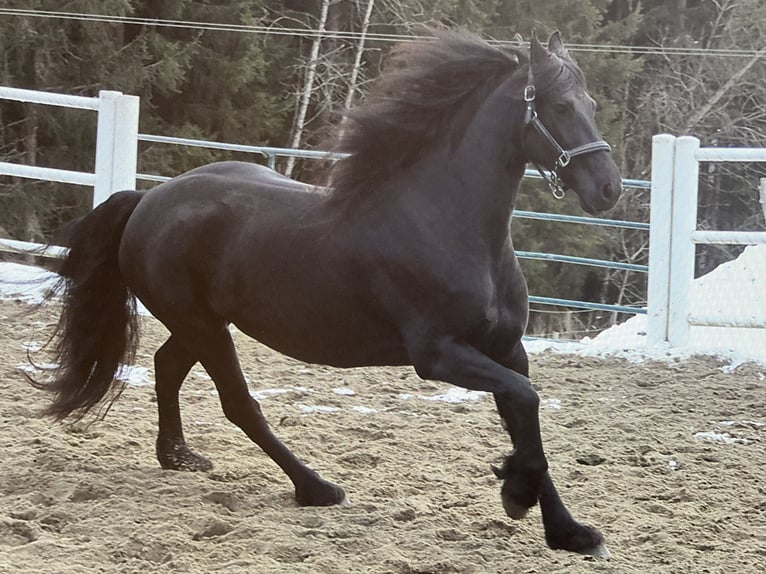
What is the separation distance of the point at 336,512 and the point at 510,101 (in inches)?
60.9

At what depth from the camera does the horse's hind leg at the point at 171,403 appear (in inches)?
156

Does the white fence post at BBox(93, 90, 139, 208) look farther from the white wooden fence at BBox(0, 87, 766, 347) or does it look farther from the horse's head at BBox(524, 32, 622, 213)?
the horse's head at BBox(524, 32, 622, 213)

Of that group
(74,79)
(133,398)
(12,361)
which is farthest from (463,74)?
(74,79)

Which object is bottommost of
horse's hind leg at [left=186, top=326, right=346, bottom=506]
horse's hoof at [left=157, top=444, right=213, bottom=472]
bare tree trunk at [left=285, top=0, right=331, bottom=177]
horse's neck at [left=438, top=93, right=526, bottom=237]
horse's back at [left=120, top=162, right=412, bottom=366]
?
horse's hoof at [left=157, top=444, right=213, bottom=472]

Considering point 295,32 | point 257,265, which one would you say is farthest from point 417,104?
point 295,32

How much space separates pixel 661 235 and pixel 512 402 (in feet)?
13.1

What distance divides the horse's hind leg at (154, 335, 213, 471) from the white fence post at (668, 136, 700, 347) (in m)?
3.79

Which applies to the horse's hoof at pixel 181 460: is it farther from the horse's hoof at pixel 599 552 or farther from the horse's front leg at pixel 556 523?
the horse's hoof at pixel 599 552

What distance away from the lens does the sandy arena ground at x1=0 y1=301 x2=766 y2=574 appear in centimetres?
296

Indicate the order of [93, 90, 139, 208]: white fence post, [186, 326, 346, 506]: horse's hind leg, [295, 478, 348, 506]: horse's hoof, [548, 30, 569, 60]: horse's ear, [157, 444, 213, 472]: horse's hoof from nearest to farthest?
[548, 30, 569, 60]: horse's ear
[295, 478, 348, 506]: horse's hoof
[186, 326, 346, 506]: horse's hind leg
[157, 444, 213, 472]: horse's hoof
[93, 90, 139, 208]: white fence post

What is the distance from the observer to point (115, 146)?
7.34m

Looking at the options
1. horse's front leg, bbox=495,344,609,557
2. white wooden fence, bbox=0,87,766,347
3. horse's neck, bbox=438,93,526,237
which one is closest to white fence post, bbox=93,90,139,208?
white wooden fence, bbox=0,87,766,347

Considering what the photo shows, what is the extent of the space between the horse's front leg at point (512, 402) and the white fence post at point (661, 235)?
3.75 metres

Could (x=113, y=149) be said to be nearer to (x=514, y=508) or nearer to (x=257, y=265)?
(x=257, y=265)
